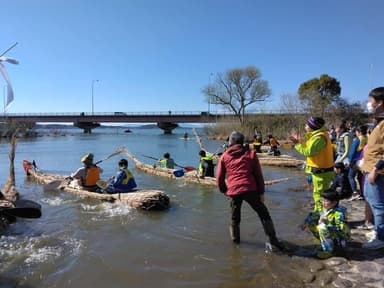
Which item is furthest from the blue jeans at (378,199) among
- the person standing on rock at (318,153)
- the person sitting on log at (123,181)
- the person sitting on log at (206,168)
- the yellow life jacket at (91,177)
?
the person sitting on log at (206,168)

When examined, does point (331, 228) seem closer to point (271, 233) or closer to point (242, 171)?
point (271, 233)

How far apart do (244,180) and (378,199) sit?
191cm

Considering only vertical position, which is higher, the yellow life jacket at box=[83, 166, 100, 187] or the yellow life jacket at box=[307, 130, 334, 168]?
the yellow life jacket at box=[307, 130, 334, 168]

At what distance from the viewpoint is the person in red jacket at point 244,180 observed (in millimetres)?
5676

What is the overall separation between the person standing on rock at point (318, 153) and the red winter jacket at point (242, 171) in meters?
0.91

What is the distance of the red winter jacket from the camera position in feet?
18.6

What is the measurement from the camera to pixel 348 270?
4805mm

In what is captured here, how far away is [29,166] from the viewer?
56.7 ft

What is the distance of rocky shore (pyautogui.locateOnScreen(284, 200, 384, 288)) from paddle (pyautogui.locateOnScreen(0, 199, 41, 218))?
5743 mm

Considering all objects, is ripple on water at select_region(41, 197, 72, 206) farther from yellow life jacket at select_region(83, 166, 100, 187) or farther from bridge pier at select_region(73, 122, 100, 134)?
bridge pier at select_region(73, 122, 100, 134)

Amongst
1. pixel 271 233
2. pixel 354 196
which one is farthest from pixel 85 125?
pixel 271 233

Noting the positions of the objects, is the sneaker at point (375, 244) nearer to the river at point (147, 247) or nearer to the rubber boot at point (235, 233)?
the river at point (147, 247)

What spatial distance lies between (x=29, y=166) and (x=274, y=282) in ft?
50.4

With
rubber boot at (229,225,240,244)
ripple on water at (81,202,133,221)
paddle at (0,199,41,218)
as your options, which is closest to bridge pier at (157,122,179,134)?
ripple on water at (81,202,133,221)
